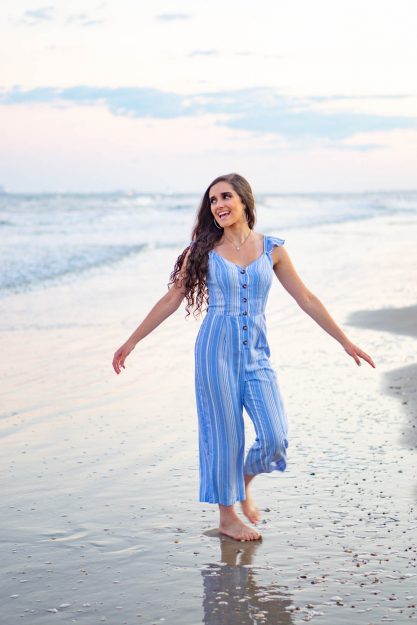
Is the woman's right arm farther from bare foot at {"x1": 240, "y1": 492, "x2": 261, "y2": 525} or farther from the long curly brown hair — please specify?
bare foot at {"x1": 240, "y1": 492, "x2": 261, "y2": 525}

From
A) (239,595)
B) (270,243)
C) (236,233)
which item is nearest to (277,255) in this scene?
(270,243)

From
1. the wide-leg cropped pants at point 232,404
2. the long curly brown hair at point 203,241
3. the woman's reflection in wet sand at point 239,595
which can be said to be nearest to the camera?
the woman's reflection in wet sand at point 239,595

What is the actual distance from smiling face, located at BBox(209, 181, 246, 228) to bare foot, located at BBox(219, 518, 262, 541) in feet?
4.80

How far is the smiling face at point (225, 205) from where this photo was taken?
4.70 meters

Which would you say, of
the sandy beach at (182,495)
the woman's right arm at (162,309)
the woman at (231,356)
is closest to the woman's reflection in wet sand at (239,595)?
the sandy beach at (182,495)

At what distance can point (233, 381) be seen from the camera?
4.57 meters

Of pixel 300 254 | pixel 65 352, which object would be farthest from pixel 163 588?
pixel 300 254

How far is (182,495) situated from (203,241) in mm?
1470

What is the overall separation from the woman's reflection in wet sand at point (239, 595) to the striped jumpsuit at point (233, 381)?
15.7 inches

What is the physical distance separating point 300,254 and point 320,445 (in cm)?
1714

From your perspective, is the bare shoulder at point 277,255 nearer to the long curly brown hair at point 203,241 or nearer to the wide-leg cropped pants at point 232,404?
the long curly brown hair at point 203,241

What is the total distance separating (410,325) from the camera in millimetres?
11367

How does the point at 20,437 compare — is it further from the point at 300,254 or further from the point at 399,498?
the point at 300,254

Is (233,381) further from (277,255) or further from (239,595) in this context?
(239,595)
